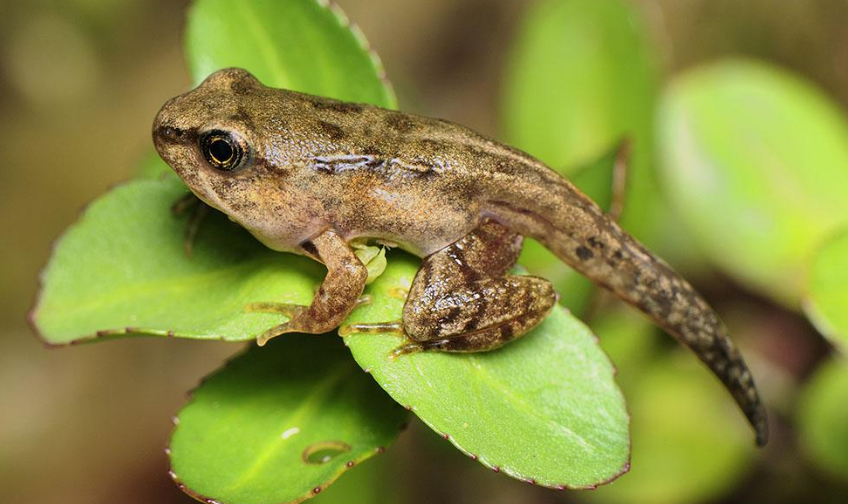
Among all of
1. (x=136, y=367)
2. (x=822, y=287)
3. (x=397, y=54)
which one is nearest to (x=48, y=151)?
(x=136, y=367)

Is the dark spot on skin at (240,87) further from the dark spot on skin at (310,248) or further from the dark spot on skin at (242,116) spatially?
the dark spot on skin at (310,248)

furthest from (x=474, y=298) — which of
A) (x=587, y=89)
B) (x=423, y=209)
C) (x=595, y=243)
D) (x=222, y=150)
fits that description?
(x=587, y=89)

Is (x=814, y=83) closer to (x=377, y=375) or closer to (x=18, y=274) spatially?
(x=377, y=375)

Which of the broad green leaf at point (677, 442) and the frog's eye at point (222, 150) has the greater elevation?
the frog's eye at point (222, 150)

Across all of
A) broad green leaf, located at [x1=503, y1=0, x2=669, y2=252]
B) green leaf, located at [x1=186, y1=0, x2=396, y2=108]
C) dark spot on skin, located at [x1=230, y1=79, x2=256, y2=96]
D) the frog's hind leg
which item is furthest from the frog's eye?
broad green leaf, located at [x1=503, y1=0, x2=669, y2=252]

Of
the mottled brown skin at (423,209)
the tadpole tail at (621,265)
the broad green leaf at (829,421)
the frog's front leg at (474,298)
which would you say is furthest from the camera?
the broad green leaf at (829,421)

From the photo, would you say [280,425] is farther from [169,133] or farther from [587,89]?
[587,89]

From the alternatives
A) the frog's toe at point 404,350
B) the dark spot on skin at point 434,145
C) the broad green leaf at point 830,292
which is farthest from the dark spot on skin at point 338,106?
the broad green leaf at point 830,292
